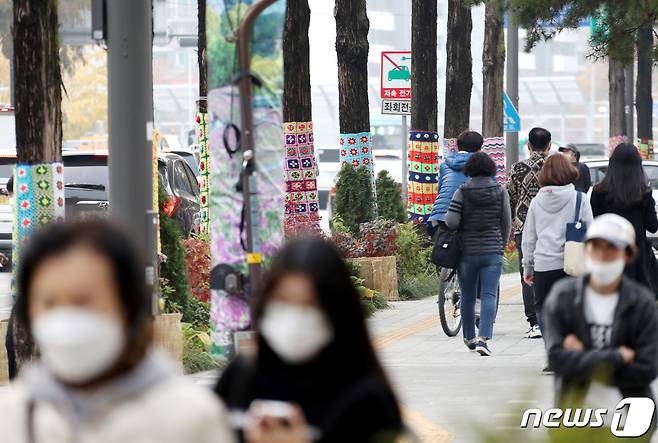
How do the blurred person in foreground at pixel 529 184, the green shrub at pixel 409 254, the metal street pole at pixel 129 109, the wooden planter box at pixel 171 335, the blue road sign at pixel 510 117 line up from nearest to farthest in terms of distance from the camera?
the metal street pole at pixel 129 109, the wooden planter box at pixel 171 335, the blurred person in foreground at pixel 529 184, the green shrub at pixel 409 254, the blue road sign at pixel 510 117

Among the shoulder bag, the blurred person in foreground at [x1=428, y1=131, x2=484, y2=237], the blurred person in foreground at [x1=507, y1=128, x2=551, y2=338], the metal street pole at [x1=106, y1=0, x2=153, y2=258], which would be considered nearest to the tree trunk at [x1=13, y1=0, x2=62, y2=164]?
the metal street pole at [x1=106, y1=0, x2=153, y2=258]

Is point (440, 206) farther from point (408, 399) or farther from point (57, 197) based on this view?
point (57, 197)

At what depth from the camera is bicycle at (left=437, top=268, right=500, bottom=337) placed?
14.1 m

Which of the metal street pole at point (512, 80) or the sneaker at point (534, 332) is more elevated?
the metal street pole at point (512, 80)

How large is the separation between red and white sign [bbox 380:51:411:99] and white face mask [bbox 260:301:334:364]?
20446 mm

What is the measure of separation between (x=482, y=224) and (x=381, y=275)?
6.10 m

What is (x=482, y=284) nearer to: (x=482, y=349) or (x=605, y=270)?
(x=482, y=349)

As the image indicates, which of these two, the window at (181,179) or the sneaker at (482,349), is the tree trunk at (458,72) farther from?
the sneaker at (482,349)

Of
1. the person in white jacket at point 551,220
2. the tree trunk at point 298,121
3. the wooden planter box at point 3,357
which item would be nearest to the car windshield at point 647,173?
the tree trunk at point 298,121

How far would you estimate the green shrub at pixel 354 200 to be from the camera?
20547 millimetres

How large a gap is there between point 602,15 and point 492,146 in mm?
6350

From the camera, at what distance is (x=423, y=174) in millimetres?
23719

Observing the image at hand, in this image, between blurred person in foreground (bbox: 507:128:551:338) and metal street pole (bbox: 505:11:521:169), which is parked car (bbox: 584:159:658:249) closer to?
metal street pole (bbox: 505:11:521:169)

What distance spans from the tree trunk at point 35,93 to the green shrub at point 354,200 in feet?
Answer: 35.2
